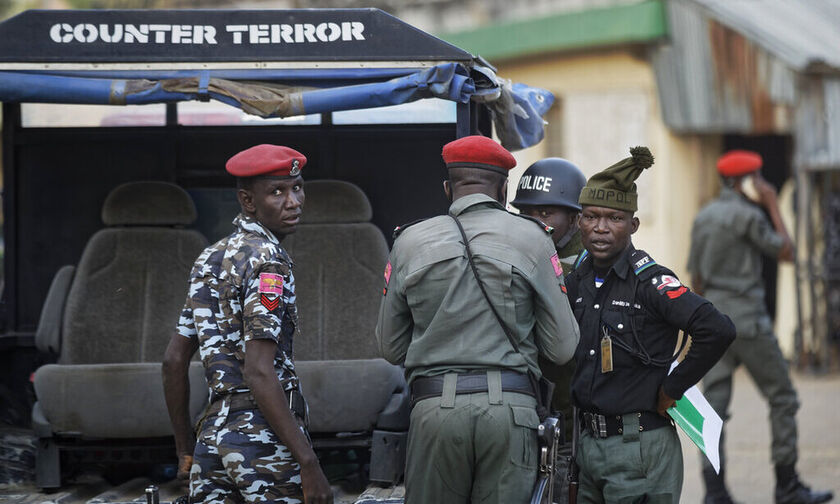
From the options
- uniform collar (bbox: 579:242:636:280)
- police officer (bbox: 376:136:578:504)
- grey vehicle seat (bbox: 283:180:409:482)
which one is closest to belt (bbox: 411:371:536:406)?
police officer (bbox: 376:136:578:504)

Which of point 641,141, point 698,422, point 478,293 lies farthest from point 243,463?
point 641,141


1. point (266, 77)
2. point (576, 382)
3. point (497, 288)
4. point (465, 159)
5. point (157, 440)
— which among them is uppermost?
point (266, 77)

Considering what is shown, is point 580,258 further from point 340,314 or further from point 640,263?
point 340,314

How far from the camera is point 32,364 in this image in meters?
6.06

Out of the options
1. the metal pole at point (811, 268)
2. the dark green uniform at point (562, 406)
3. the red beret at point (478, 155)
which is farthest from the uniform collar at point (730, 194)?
the metal pole at point (811, 268)

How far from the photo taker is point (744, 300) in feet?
25.0

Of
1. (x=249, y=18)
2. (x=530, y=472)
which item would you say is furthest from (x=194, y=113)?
(x=530, y=472)

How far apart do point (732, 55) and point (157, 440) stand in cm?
900

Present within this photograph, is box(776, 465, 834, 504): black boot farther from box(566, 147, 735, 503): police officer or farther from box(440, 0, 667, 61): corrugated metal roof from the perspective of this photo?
box(440, 0, 667, 61): corrugated metal roof

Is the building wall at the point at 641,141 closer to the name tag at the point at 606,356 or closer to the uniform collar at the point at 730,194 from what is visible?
the uniform collar at the point at 730,194

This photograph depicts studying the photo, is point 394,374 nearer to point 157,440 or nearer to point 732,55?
point 157,440

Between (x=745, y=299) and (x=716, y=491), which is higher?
(x=745, y=299)

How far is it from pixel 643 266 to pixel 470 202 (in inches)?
29.2

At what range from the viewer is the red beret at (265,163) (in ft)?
14.0
